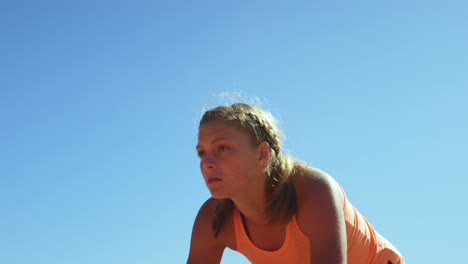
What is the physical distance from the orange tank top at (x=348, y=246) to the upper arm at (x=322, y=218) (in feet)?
0.67

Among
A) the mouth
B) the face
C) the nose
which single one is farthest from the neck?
the nose

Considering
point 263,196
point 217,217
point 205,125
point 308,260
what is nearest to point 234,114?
point 205,125

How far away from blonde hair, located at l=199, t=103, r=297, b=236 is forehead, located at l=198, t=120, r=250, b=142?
4cm

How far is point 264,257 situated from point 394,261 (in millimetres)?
1546

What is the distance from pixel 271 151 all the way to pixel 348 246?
131cm

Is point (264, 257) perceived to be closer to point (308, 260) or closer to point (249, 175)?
point (308, 260)

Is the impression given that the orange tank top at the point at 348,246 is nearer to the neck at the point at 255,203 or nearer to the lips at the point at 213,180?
the neck at the point at 255,203

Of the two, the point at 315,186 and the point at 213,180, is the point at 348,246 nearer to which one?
the point at 315,186

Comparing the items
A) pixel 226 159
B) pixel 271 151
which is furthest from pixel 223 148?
pixel 271 151

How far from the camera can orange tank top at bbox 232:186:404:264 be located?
5527 millimetres

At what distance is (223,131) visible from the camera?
536 centimetres

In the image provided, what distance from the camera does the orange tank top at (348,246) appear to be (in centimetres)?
553

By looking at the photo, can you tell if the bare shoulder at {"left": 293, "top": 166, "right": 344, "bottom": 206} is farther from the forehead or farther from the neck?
the forehead

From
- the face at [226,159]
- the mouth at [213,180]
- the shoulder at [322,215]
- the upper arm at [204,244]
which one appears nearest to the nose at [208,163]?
the face at [226,159]
